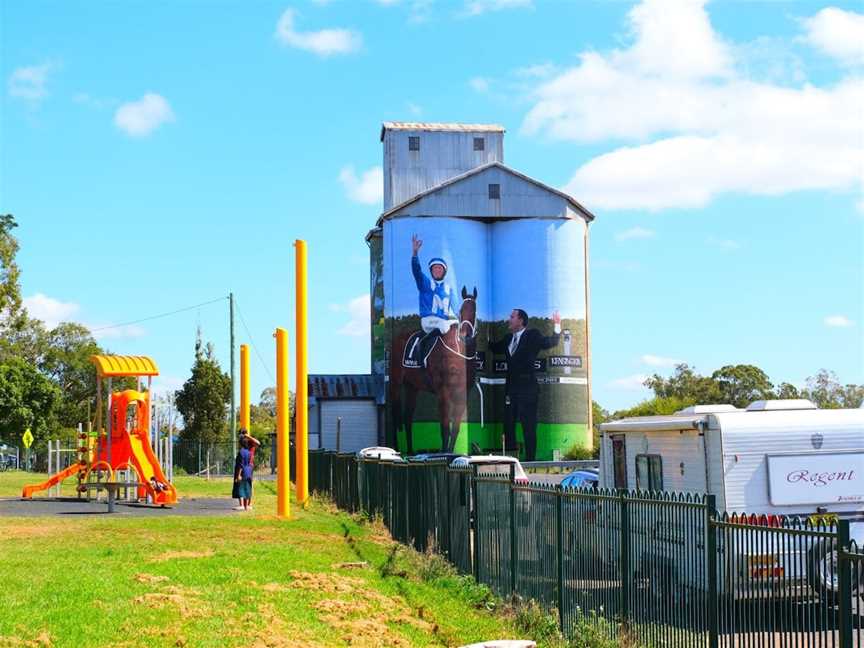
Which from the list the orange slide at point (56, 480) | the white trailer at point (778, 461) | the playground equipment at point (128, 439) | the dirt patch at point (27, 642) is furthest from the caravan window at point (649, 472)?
the orange slide at point (56, 480)

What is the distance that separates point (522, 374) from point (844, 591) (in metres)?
63.8

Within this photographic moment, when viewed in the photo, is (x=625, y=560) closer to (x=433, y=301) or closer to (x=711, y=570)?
(x=711, y=570)

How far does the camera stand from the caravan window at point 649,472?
1650 cm

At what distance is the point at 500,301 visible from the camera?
71.5 meters

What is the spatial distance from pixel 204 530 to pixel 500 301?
165 ft

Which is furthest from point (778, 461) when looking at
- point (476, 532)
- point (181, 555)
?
point (181, 555)

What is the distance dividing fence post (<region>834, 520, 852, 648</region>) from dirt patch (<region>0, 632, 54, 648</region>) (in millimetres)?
7277

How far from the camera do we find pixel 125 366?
30.6 meters

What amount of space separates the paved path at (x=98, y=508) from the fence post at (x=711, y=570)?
741 inches

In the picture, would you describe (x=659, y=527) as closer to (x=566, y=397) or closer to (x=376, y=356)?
(x=566, y=397)

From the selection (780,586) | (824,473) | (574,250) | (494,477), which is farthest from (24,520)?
(574,250)

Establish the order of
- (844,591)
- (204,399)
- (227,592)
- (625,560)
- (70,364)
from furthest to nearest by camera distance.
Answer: (70,364) → (204,399) → (227,592) → (625,560) → (844,591)

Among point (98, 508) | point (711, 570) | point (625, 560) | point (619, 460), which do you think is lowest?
point (98, 508)

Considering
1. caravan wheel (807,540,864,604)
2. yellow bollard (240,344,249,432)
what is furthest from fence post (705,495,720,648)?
yellow bollard (240,344,249,432)
